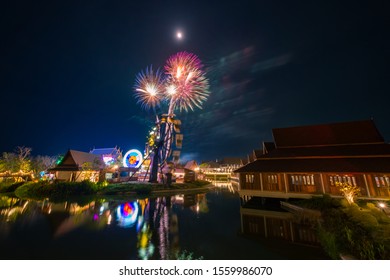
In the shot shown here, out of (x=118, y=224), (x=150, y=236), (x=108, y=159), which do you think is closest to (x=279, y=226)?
(x=150, y=236)

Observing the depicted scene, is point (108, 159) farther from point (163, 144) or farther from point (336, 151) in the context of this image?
point (336, 151)

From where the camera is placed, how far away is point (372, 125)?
1931 centimetres

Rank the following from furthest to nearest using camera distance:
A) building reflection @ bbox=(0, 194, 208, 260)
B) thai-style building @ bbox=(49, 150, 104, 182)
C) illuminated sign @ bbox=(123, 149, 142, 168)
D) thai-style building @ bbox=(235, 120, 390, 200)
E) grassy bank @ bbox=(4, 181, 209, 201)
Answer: illuminated sign @ bbox=(123, 149, 142, 168), thai-style building @ bbox=(49, 150, 104, 182), grassy bank @ bbox=(4, 181, 209, 201), thai-style building @ bbox=(235, 120, 390, 200), building reflection @ bbox=(0, 194, 208, 260)

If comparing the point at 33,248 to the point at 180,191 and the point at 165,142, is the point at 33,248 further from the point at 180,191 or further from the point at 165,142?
the point at 165,142

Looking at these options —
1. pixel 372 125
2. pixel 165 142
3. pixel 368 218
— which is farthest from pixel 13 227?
pixel 372 125

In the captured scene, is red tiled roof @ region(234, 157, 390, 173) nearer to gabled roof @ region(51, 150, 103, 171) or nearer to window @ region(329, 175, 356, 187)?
window @ region(329, 175, 356, 187)

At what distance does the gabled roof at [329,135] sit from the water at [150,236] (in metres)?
11.1

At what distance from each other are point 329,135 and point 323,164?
21.2 ft

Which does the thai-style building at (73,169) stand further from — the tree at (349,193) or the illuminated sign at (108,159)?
the tree at (349,193)

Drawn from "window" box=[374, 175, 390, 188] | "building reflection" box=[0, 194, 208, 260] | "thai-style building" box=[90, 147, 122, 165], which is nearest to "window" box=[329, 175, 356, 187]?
"window" box=[374, 175, 390, 188]

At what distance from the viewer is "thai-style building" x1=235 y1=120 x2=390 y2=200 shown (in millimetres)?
14781

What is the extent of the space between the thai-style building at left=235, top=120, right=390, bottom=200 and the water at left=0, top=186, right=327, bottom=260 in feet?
13.1

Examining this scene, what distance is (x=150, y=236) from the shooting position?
9.80m
